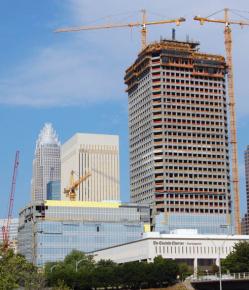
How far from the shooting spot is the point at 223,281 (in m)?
199

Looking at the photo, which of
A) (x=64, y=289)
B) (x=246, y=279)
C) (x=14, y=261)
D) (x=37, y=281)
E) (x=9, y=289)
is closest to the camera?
(x=9, y=289)

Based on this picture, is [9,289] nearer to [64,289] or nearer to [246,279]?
[64,289]

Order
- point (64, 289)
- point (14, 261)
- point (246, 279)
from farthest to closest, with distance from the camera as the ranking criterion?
point (246, 279), point (64, 289), point (14, 261)

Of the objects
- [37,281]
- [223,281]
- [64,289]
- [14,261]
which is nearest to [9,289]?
[14,261]

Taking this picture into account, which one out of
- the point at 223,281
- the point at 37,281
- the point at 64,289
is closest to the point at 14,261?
the point at 64,289

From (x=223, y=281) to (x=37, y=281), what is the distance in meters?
63.6

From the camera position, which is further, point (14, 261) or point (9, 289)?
point (14, 261)

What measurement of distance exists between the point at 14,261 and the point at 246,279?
96713 millimetres

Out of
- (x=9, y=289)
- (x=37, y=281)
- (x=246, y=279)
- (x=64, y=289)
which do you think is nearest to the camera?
(x=9, y=289)

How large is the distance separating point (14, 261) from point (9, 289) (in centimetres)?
803

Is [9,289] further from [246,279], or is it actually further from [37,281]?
[246,279]

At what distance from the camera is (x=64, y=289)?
471 ft

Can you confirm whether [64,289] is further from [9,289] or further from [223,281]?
[223,281]

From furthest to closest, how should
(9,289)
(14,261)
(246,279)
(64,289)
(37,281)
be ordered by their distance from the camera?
(246,279)
(37,281)
(64,289)
(14,261)
(9,289)
